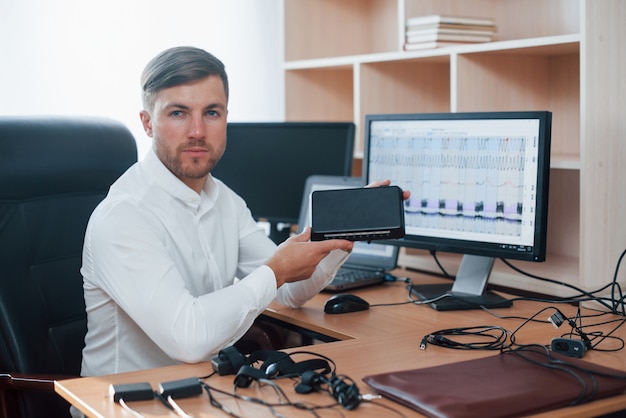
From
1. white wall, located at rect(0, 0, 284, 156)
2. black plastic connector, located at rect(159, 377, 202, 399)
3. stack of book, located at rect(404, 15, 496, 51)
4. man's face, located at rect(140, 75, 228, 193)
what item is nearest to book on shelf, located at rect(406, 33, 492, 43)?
stack of book, located at rect(404, 15, 496, 51)

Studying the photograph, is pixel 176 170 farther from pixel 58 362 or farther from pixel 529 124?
pixel 529 124

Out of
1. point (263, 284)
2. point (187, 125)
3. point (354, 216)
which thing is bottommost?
point (263, 284)

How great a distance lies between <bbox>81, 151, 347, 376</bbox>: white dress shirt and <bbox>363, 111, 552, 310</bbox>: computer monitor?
310mm

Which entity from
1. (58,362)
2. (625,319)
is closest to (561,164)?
(625,319)

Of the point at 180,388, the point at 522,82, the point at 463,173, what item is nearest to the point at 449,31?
the point at 522,82

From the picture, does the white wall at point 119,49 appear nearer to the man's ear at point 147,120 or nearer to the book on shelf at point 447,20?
the book on shelf at point 447,20

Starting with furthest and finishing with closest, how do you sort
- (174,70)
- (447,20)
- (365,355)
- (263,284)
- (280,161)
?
(280,161) < (447,20) < (174,70) < (263,284) < (365,355)

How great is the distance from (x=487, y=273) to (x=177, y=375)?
Result: 36.5 inches

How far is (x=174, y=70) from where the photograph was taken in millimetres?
1863

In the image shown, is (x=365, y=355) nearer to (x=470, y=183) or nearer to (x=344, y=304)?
(x=344, y=304)

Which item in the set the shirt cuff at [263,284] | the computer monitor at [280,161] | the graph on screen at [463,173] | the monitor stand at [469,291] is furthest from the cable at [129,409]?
the computer monitor at [280,161]

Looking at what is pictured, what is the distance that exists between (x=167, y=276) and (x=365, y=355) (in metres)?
0.44

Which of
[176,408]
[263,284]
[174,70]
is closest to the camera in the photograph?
[176,408]

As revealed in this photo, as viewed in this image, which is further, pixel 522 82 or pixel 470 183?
pixel 522 82
